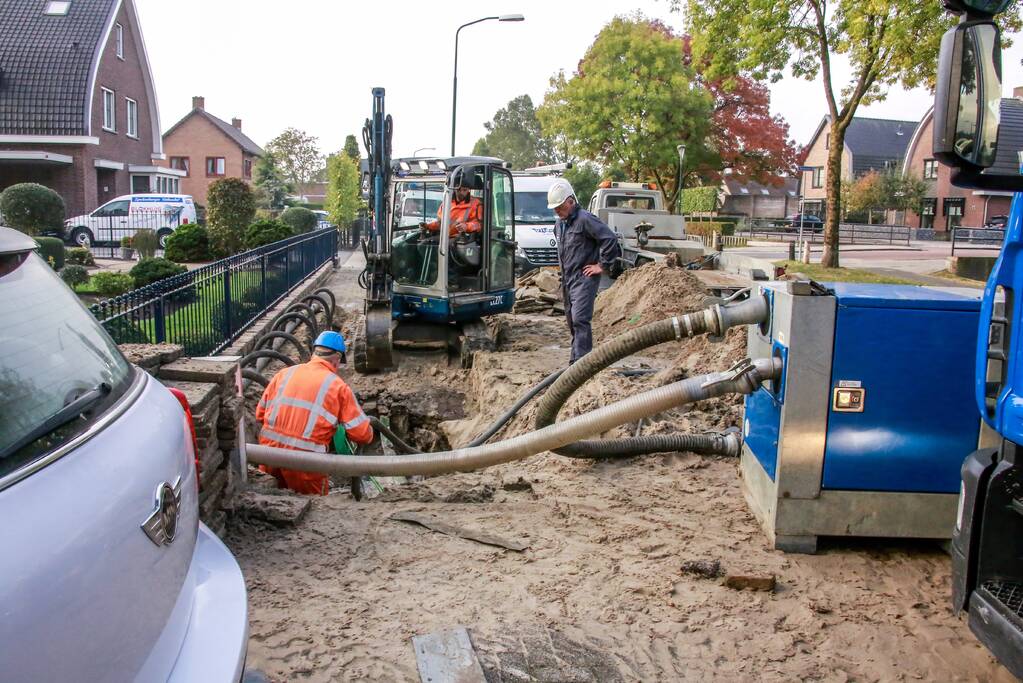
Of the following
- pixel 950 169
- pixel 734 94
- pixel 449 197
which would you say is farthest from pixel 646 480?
pixel 734 94

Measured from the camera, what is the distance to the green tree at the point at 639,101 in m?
36.4

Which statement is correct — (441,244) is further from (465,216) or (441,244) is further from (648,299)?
(648,299)

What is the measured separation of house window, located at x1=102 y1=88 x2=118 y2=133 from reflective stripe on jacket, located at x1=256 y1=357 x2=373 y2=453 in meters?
31.9

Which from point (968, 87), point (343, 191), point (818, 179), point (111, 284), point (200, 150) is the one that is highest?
point (200, 150)

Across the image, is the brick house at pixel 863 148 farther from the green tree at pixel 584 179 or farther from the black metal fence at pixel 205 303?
the black metal fence at pixel 205 303

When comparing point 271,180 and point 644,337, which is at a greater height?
point 271,180

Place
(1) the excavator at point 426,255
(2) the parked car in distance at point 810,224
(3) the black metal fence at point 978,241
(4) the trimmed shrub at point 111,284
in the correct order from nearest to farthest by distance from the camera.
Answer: (1) the excavator at point 426,255 → (4) the trimmed shrub at point 111,284 → (3) the black metal fence at point 978,241 → (2) the parked car in distance at point 810,224

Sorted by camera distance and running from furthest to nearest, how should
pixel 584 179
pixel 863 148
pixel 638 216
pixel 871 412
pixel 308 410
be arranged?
pixel 863 148 → pixel 584 179 → pixel 638 216 → pixel 308 410 → pixel 871 412

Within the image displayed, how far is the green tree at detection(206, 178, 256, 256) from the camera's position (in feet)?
67.1

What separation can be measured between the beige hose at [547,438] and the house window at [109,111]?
32738 mm

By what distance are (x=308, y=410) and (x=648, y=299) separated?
799 cm

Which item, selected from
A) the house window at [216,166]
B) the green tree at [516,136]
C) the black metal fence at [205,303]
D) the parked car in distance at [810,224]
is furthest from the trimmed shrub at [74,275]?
the green tree at [516,136]

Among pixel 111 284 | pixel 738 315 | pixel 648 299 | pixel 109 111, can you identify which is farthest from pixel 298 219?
pixel 738 315

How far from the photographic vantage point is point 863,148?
5938cm
